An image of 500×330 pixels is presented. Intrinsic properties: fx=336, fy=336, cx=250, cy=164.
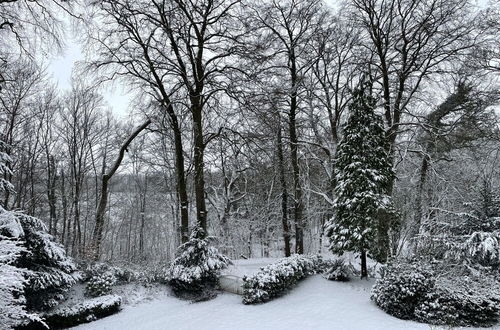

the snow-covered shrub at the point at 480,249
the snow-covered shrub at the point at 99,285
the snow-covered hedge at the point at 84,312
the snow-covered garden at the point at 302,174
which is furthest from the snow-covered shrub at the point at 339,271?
the snow-covered shrub at the point at 99,285

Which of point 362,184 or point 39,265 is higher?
point 362,184

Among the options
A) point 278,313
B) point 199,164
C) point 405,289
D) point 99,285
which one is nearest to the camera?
point 405,289

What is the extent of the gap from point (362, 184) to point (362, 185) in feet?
0.11

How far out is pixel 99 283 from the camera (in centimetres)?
1059

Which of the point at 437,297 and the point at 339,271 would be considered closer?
the point at 437,297

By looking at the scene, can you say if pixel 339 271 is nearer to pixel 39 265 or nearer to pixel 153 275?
pixel 153 275

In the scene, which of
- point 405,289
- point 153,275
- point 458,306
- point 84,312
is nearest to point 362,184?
point 405,289

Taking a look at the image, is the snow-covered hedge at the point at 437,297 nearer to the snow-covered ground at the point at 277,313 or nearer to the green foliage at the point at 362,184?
the snow-covered ground at the point at 277,313

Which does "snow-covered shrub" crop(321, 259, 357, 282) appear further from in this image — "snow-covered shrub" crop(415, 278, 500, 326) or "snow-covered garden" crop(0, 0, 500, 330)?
"snow-covered shrub" crop(415, 278, 500, 326)

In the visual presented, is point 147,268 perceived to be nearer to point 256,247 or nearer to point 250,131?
point 250,131

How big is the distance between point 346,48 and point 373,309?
38.0 ft

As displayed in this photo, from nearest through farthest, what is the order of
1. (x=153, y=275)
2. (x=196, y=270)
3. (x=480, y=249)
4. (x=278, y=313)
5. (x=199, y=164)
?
(x=480, y=249), (x=278, y=313), (x=196, y=270), (x=153, y=275), (x=199, y=164)

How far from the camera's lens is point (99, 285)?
1062 cm

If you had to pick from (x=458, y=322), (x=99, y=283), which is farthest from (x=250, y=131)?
(x=458, y=322)
